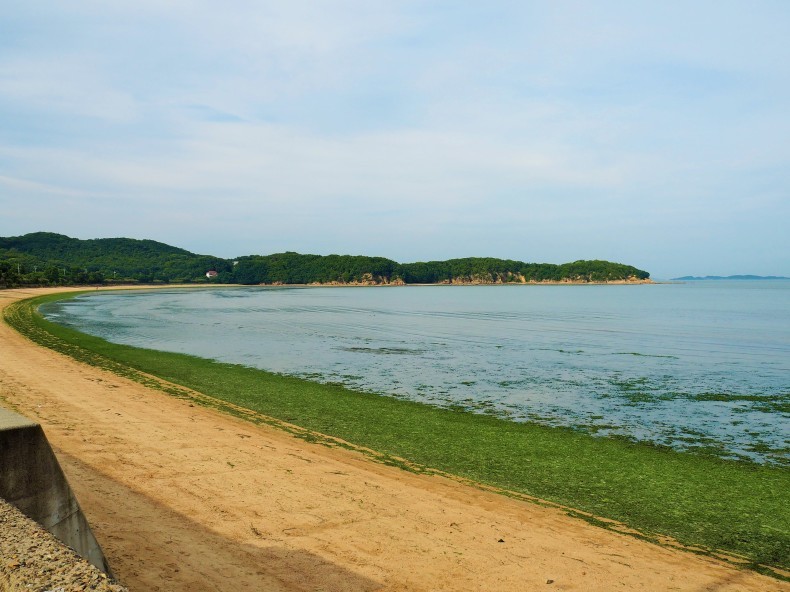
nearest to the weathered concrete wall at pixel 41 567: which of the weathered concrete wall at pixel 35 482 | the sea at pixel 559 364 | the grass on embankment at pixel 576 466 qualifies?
the weathered concrete wall at pixel 35 482

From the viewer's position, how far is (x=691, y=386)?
2344 centimetres

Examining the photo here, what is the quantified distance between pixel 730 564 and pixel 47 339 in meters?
35.5

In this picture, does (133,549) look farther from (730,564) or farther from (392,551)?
(730,564)

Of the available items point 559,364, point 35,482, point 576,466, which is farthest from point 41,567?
point 559,364

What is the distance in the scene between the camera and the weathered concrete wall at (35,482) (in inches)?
186

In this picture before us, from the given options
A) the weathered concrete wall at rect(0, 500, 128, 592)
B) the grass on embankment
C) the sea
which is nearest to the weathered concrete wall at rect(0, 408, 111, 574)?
the weathered concrete wall at rect(0, 500, 128, 592)

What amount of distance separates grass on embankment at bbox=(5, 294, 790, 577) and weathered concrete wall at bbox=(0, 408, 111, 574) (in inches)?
315

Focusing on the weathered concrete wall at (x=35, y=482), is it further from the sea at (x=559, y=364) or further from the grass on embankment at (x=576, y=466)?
the sea at (x=559, y=364)

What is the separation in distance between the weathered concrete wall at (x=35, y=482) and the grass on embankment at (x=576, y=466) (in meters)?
8.00

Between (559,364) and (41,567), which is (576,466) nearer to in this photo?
(41,567)

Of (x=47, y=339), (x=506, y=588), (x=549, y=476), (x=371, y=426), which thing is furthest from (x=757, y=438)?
(x=47, y=339)

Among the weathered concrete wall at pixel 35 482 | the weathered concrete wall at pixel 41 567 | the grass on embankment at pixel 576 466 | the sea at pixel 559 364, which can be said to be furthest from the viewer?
the sea at pixel 559 364

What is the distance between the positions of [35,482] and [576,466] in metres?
10.9

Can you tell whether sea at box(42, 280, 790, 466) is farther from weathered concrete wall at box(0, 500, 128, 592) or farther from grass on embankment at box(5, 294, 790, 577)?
weathered concrete wall at box(0, 500, 128, 592)
